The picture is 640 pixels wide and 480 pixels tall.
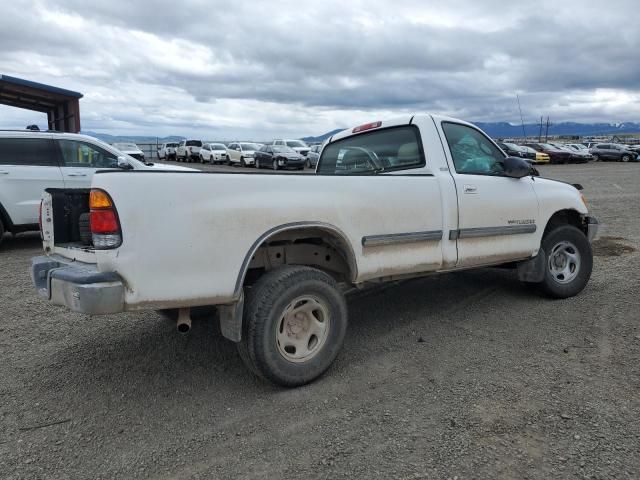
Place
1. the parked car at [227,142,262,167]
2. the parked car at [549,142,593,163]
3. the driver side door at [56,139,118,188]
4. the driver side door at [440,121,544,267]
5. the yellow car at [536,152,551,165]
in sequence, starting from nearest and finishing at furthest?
the driver side door at [440,121,544,267]
the driver side door at [56,139,118,188]
the parked car at [227,142,262,167]
the yellow car at [536,152,551,165]
the parked car at [549,142,593,163]

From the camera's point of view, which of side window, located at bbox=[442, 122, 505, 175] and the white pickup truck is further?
side window, located at bbox=[442, 122, 505, 175]

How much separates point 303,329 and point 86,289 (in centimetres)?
142

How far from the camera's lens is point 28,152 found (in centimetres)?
822

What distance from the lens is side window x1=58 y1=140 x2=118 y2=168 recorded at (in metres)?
8.49

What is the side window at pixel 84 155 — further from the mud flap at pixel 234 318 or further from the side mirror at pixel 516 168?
the side mirror at pixel 516 168

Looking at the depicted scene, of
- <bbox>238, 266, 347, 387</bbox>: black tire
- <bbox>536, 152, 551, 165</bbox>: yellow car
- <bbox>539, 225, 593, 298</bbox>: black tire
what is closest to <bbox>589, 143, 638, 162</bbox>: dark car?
<bbox>536, 152, 551, 165</bbox>: yellow car

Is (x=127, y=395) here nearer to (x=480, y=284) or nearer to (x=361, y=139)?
(x=361, y=139)

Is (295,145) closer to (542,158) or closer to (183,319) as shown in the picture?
(542,158)

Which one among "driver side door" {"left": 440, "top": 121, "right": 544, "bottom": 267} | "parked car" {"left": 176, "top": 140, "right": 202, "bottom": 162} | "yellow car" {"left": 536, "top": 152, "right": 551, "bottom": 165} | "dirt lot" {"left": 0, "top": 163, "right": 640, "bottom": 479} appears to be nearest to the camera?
"dirt lot" {"left": 0, "top": 163, "right": 640, "bottom": 479}

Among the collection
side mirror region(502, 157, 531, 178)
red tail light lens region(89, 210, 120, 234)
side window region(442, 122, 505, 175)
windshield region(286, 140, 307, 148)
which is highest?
windshield region(286, 140, 307, 148)

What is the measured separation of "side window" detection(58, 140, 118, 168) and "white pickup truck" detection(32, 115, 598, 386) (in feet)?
17.3

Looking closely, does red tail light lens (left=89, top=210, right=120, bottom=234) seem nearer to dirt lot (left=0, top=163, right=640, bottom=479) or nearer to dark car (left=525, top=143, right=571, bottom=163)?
dirt lot (left=0, top=163, right=640, bottom=479)

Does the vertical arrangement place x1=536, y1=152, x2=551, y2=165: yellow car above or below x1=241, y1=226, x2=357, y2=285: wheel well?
above

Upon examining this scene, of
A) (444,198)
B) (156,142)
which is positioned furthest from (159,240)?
(156,142)
